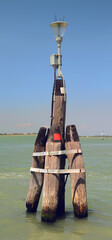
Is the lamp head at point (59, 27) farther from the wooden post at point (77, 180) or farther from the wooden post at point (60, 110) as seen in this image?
the wooden post at point (77, 180)

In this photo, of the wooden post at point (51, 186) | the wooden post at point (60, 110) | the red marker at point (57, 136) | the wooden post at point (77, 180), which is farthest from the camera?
the wooden post at point (60, 110)

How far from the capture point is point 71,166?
7.92 meters

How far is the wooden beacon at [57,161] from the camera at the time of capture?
7.74 meters

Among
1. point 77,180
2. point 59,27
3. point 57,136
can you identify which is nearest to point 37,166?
point 57,136

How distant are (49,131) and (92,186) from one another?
6.72m

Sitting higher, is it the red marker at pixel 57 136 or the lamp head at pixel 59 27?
the lamp head at pixel 59 27

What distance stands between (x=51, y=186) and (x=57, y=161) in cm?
64

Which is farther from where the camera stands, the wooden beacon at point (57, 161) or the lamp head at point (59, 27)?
the lamp head at point (59, 27)

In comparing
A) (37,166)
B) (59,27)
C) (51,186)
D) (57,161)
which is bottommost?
(51,186)

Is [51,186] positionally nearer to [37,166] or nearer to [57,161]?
[57,161]

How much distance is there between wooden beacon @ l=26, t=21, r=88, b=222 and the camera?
305 inches

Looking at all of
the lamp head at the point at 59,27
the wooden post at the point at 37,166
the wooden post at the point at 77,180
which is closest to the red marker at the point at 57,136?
the wooden post at the point at 77,180

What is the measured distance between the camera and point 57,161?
7.79 meters

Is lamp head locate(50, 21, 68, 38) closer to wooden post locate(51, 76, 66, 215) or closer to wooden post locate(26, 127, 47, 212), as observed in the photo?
wooden post locate(51, 76, 66, 215)
